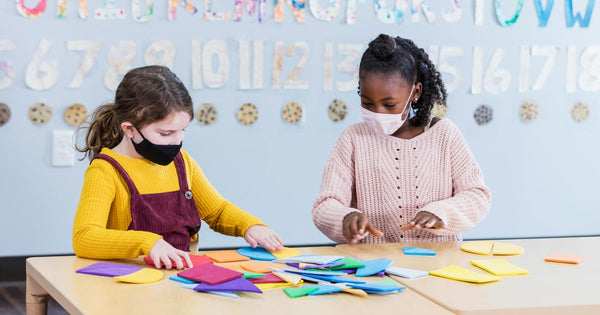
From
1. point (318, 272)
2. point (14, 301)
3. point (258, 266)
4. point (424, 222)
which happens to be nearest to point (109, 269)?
point (258, 266)

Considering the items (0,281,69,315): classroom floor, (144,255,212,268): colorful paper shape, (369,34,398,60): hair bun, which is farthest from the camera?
(0,281,69,315): classroom floor

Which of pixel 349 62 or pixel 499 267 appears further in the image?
pixel 349 62

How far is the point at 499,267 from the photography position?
172 centimetres

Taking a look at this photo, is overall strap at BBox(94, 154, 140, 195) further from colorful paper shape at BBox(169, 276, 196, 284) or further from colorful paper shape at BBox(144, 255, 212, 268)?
colorful paper shape at BBox(169, 276, 196, 284)

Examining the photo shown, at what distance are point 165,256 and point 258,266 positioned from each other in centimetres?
19

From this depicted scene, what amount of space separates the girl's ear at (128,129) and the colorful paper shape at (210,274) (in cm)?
44

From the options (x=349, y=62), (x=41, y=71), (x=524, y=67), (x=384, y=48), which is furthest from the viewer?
(x=524, y=67)

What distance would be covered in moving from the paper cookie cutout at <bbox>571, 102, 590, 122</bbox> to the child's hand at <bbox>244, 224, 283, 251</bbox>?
266 centimetres

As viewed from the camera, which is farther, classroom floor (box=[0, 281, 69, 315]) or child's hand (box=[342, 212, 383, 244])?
classroom floor (box=[0, 281, 69, 315])

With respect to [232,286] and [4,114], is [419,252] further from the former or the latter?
[4,114]

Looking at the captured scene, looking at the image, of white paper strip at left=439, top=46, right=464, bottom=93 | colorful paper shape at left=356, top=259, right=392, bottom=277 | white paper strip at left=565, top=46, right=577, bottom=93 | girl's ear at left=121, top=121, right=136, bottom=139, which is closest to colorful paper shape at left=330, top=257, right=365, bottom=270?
colorful paper shape at left=356, top=259, right=392, bottom=277

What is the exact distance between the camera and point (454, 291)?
5.00 feet

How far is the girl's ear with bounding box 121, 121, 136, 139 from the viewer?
1882 mm

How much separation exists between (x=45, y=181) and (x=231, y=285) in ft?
7.44
